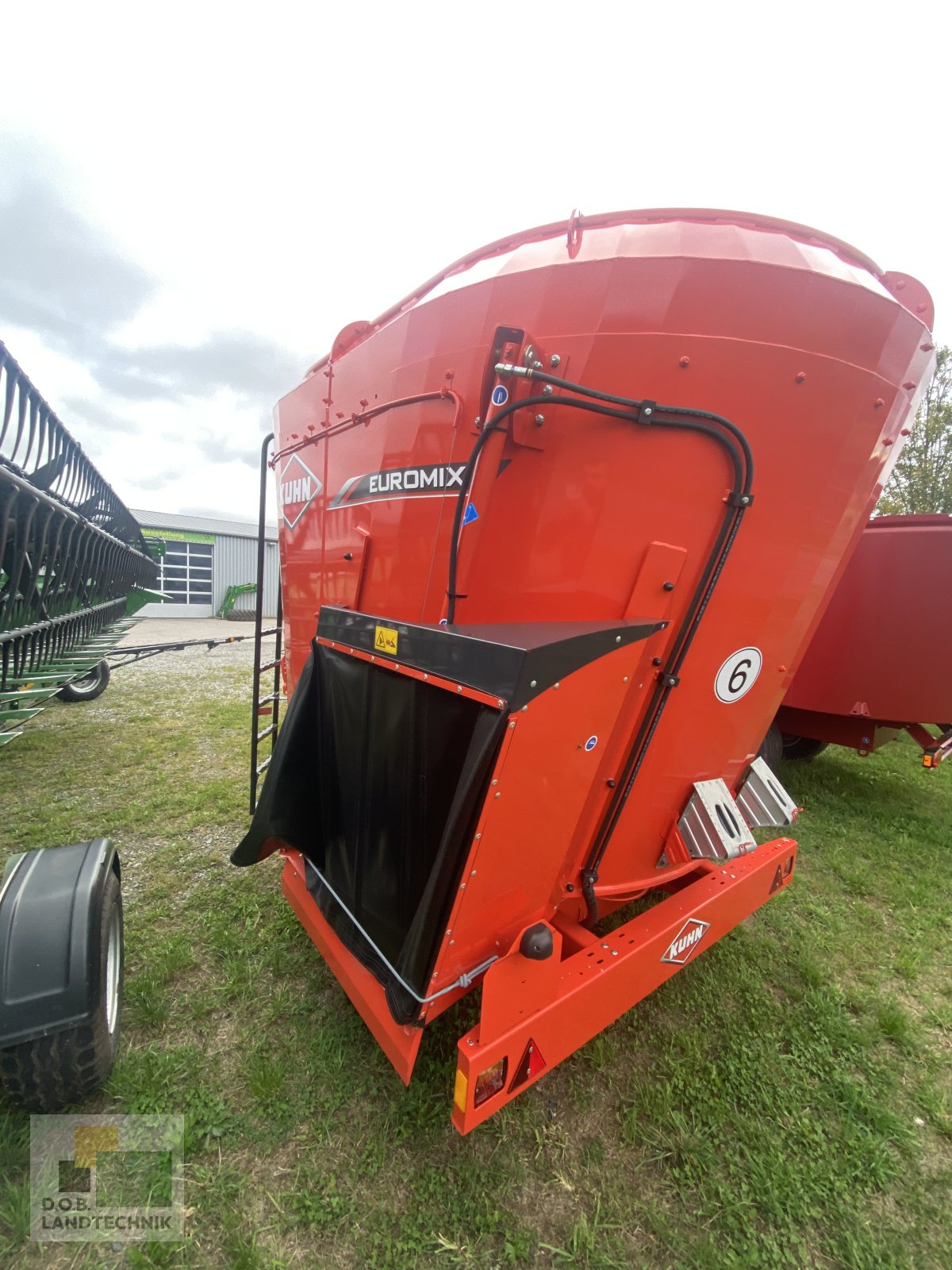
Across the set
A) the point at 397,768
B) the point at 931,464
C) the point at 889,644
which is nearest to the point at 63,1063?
the point at 397,768

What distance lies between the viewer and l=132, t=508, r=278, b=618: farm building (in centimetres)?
2222

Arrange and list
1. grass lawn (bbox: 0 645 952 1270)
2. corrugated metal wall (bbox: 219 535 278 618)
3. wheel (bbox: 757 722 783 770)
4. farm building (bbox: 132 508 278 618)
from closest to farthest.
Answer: grass lawn (bbox: 0 645 952 1270) → wheel (bbox: 757 722 783 770) → farm building (bbox: 132 508 278 618) → corrugated metal wall (bbox: 219 535 278 618)

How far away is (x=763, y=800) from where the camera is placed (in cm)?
271

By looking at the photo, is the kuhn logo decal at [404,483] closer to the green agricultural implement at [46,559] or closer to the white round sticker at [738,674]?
the white round sticker at [738,674]

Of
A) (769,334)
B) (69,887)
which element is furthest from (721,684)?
(69,887)

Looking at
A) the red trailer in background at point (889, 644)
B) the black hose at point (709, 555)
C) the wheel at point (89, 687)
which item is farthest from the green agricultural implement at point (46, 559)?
the red trailer in background at point (889, 644)

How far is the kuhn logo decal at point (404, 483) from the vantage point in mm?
2068

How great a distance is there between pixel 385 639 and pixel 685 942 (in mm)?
1713

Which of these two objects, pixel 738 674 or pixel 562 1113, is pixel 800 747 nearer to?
pixel 738 674

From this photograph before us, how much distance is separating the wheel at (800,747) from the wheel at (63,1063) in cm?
623

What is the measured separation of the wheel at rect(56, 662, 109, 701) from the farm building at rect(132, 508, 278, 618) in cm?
1530

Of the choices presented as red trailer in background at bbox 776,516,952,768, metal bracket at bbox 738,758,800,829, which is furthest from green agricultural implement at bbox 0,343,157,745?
red trailer in background at bbox 776,516,952,768

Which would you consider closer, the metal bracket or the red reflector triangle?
the red reflector triangle

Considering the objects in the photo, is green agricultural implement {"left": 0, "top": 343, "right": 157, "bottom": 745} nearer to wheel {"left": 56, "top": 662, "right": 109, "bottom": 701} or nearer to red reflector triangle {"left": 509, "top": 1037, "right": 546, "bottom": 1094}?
wheel {"left": 56, "top": 662, "right": 109, "bottom": 701}
